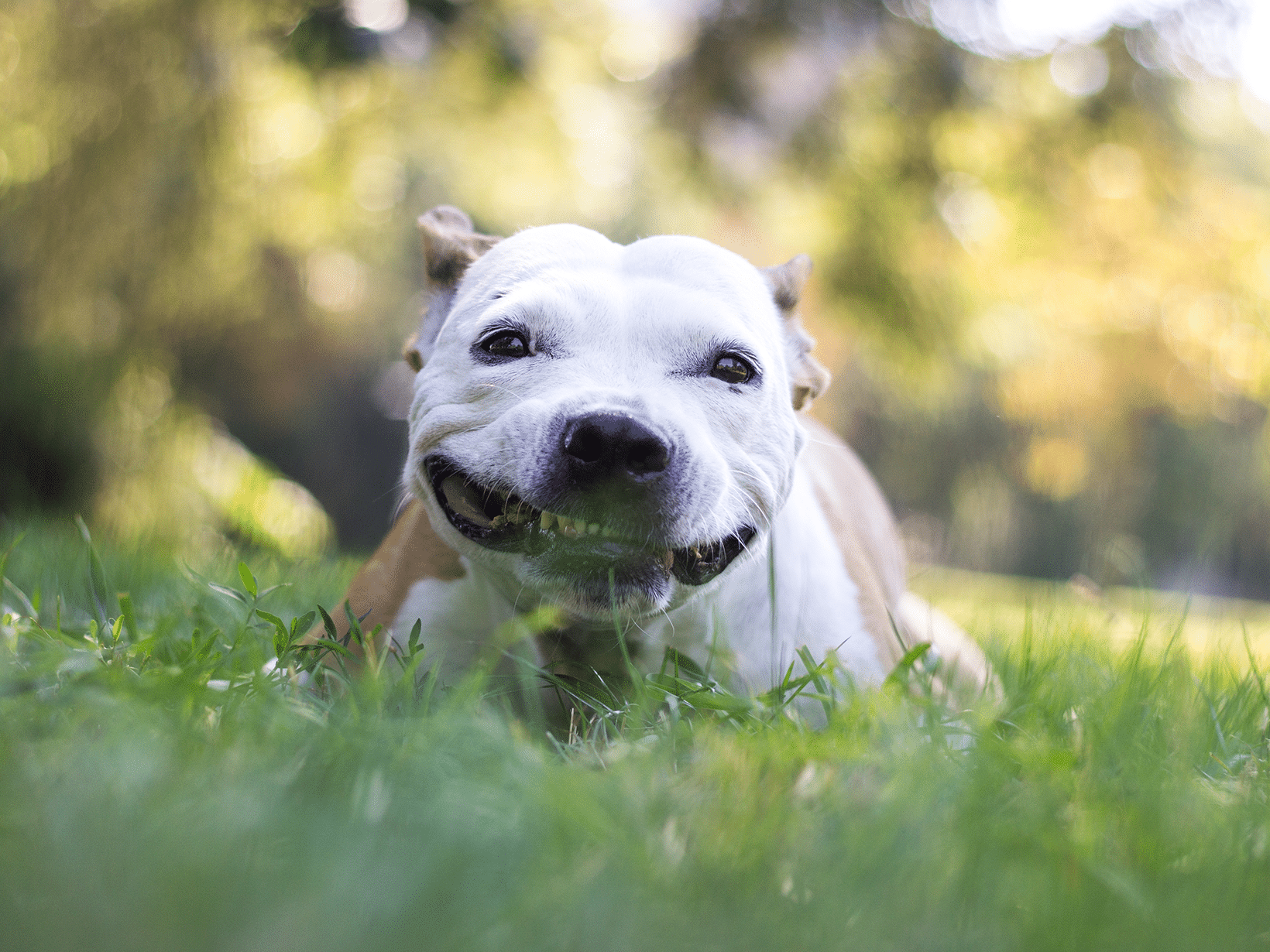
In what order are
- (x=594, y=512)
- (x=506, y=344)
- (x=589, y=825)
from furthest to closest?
(x=506, y=344) < (x=594, y=512) < (x=589, y=825)

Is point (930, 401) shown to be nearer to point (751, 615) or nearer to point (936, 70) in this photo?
point (936, 70)

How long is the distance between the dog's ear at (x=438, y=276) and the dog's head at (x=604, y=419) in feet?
0.13

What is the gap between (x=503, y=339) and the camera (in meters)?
2.33

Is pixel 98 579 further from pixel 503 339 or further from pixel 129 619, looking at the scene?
pixel 503 339

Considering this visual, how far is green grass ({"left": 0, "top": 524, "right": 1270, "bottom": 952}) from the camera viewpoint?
3.31 ft

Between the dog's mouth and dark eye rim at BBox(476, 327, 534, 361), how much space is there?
29 centimetres

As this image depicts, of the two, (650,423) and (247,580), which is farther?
(247,580)

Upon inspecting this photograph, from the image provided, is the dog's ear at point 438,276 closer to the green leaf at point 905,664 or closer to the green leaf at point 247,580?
the green leaf at point 247,580

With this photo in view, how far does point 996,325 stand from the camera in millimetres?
8070

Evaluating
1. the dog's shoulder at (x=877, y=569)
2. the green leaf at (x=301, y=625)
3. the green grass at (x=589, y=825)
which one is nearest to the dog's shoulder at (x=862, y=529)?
the dog's shoulder at (x=877, y=569)

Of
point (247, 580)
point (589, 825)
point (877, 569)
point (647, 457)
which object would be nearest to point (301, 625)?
point (247, 580)

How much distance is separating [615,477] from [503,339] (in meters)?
0.57

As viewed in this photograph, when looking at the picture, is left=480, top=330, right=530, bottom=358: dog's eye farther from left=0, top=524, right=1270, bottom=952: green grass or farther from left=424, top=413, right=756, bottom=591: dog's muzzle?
left=0, top=524, right=1270, bottom=952: green grass

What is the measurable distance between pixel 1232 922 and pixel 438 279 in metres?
2.41
